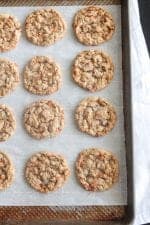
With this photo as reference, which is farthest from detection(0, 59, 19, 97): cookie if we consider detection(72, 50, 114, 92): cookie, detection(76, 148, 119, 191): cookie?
detection(76, 148, 119, 191): cookie

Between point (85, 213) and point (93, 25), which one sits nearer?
point (85, 213)

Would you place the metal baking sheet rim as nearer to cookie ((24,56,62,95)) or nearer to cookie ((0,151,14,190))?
cookie ((0,151,14,190))

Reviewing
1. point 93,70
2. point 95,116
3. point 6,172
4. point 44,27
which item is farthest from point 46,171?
point 44,27

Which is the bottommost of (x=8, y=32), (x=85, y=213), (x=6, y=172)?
(x=85, y=213)

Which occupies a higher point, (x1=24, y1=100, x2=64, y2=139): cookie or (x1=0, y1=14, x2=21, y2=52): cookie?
(x1=0, y1=14, x2=21, y2=52): cookie

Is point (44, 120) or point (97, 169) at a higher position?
point (44, 120)

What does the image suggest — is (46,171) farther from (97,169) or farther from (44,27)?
(44,27)
